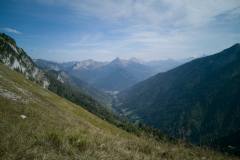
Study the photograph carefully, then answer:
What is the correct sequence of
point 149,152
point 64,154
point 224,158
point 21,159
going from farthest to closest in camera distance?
point 224,158 < point 149,152 < point 64,154 < point 21,159

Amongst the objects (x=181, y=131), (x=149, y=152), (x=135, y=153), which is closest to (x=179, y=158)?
(x=149, y=152)

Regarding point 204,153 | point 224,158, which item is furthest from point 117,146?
point 224,158

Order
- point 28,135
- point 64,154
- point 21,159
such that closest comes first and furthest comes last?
point 21,159 < point 64,154 < point 28,135

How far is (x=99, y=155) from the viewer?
5.97 meters

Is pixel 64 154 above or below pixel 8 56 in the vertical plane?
below

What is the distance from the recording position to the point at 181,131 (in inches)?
402

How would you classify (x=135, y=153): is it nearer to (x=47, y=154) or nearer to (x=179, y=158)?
(x=179, y=158)

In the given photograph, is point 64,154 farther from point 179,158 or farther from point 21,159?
point 179,158

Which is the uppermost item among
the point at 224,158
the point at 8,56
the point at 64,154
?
the point at 8,56

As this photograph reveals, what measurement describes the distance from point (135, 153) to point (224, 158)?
4.16 m

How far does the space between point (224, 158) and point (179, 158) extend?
247 centimetres

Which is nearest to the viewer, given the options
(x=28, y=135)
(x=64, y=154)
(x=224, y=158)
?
(x=64, y=154)

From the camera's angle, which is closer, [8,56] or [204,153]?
[204,153]

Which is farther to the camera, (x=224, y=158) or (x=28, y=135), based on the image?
(x=224, y=158)
